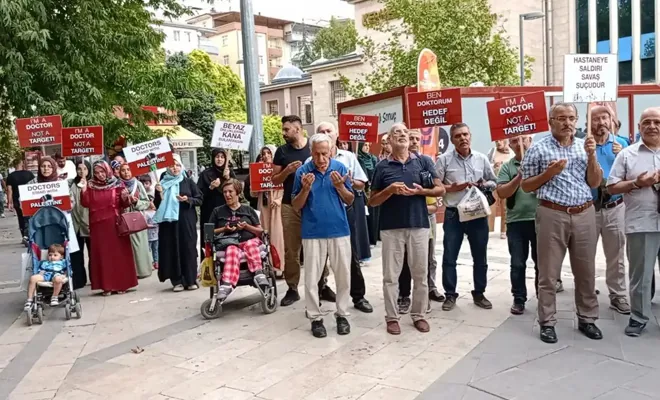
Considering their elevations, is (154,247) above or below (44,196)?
below

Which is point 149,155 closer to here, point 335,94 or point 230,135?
point 230,135

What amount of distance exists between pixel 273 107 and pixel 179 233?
41.2 metres

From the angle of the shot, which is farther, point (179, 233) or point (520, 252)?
point (179, 233)

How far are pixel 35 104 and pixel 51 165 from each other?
13.7 ft

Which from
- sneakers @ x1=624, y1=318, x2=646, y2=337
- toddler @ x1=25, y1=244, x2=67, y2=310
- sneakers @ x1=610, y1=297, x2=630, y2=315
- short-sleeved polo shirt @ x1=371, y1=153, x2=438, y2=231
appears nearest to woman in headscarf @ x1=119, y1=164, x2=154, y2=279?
toddler @ x1=25, y1=244, x2=67, y2=310

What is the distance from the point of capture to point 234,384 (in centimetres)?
462

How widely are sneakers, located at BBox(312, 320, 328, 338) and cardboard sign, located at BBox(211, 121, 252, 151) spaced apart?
284 centimetres

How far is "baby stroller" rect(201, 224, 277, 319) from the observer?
21.2 feet

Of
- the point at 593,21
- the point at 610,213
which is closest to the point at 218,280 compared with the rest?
the point at 610,213

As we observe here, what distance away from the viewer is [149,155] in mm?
7828

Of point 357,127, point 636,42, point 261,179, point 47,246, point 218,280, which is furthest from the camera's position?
point 636,42

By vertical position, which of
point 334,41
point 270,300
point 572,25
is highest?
point 334,41

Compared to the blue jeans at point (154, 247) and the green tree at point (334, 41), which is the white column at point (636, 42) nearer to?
the blue jeans at point (154, 247)

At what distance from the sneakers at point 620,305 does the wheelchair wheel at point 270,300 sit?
3.35m
